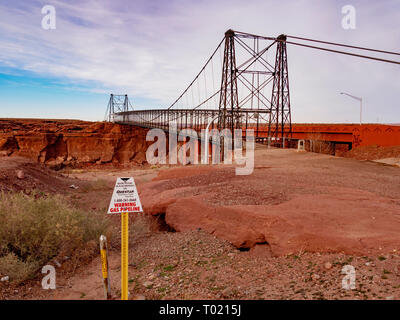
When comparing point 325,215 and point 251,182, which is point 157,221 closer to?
point 251,182

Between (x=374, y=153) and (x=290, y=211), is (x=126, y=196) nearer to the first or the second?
(x=290, y=211)

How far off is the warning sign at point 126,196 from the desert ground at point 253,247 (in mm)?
1420

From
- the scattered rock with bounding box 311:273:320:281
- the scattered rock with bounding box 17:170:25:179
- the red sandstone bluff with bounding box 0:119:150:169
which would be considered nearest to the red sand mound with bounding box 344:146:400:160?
the scattered rock with bounding box 311:273:320:281

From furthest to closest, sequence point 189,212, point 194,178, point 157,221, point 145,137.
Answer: point 145,137 → point 194,178 → point 157,221 → point 189,212

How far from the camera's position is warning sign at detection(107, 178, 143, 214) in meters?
4.36

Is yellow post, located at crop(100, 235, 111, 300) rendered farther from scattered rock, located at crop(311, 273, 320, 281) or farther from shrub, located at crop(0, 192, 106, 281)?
scattered rock, located at crop(311, 273, 320, 281)

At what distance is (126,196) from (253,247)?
2736mm

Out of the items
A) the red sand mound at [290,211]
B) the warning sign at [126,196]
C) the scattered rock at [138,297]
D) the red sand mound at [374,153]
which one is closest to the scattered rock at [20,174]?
the red sand mound at [290,211]

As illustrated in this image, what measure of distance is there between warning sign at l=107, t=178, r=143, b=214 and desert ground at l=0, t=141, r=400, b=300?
1420 millimetres

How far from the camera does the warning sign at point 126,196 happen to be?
4359 millimetres

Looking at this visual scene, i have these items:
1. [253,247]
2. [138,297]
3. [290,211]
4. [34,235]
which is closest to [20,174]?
[34,235]

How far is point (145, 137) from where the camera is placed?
49.2 m
